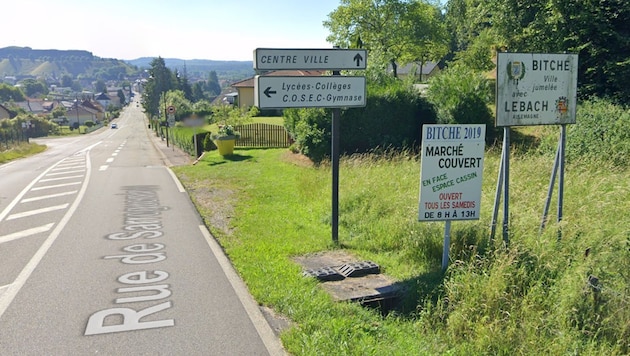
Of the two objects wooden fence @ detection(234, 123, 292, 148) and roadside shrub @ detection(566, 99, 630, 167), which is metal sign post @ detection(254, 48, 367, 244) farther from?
wooden fence @ detection(234, 123, 292, 148)

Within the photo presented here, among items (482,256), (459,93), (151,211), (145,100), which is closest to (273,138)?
(459,93)

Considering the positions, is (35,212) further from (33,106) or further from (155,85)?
(33,106)

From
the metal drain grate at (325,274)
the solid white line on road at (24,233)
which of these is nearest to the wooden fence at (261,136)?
the solid white line on road at (24,233)

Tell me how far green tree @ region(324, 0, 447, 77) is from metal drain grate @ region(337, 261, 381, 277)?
36.1 meters

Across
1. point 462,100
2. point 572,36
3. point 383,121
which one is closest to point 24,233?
point 383,121

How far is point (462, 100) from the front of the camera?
17.0 meters

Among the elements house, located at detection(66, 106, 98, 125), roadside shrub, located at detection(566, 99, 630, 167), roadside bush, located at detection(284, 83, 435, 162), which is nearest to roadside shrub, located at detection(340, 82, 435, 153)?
roadside bush, located at detection(284, 83, 435, 162)

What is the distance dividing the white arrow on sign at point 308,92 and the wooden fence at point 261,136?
A: 705 inches

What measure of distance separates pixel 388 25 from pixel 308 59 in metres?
36.3

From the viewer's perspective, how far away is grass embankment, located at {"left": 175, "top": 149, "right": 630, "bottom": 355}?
187 inches

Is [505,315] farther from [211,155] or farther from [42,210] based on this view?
[211,155]

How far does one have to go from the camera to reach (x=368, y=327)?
5000 millimetres

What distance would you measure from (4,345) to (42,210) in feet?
23.9

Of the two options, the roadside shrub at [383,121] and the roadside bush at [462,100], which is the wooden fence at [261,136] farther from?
the roadside bush at [462,100]
